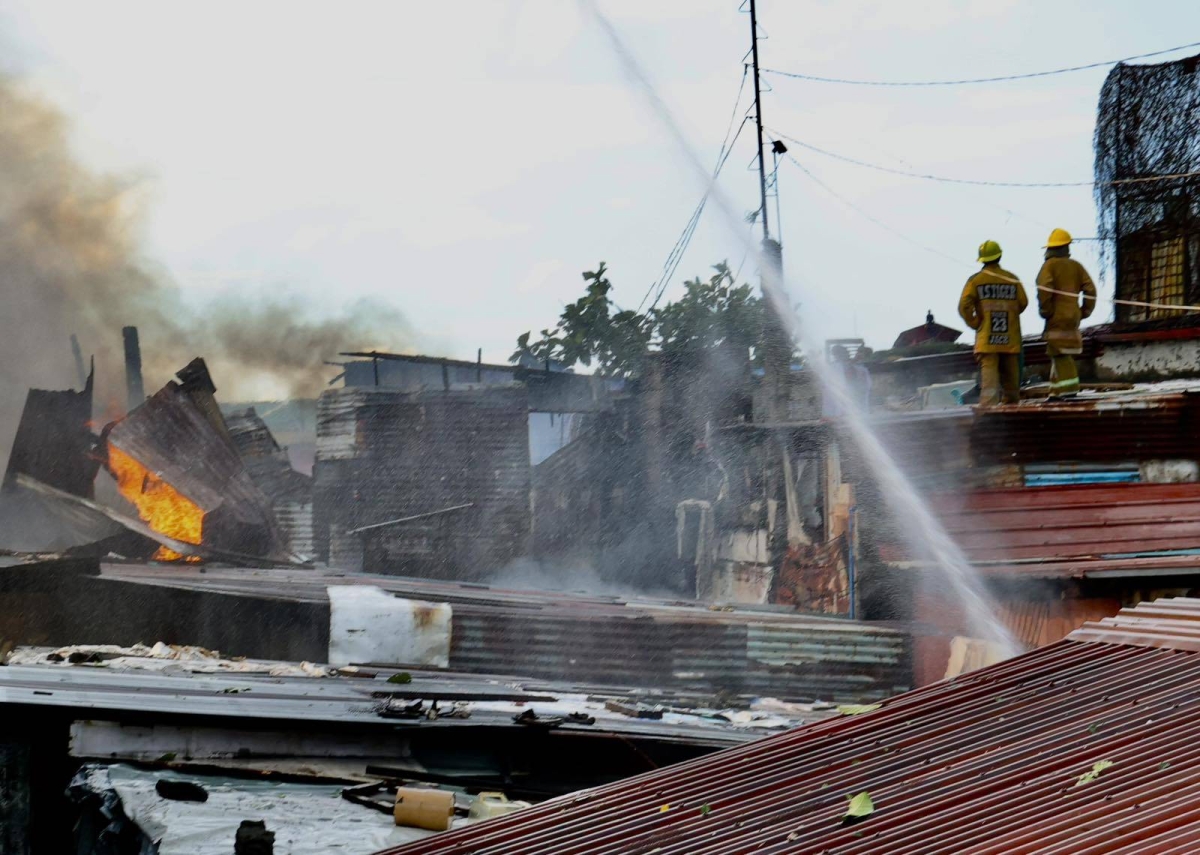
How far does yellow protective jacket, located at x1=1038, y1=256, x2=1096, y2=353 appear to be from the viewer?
12133 millimetres

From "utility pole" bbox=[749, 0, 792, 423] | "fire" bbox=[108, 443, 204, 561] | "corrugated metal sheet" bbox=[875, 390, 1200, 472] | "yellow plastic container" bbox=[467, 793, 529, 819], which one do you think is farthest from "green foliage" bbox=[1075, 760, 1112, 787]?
"fire" bbox=[108, 443, 204, 561]

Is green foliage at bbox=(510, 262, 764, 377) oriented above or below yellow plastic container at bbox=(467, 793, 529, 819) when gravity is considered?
above

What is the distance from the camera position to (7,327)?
1994cm

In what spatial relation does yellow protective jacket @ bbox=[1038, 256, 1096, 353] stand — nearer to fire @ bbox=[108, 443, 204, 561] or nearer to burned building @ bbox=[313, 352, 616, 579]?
burned building @ bbox=[313, 352, 616, 579]

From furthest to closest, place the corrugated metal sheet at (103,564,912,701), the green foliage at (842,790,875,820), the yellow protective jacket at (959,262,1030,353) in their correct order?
the yellow protective jacket at (959,262,1030,353), the corrugated metal sheet at (103,564,912,701), the green foliage at (842,790,875,820)

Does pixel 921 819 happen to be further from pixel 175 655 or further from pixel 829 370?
pixel 829 370

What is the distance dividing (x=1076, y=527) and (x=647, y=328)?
13.5 meters

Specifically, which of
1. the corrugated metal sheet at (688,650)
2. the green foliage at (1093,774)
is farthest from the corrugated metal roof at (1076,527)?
the green foliage at (1093,774)

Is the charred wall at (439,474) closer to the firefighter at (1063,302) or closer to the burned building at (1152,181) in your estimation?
the firefighter at (1063,302)

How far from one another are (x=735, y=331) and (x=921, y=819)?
1820 centimetres

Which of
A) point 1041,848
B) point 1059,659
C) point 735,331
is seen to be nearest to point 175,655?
point 1059,659

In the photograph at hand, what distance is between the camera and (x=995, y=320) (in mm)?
11688

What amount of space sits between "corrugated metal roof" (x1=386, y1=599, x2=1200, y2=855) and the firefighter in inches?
296

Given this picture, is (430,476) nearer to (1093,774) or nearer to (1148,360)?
(1148,360)
